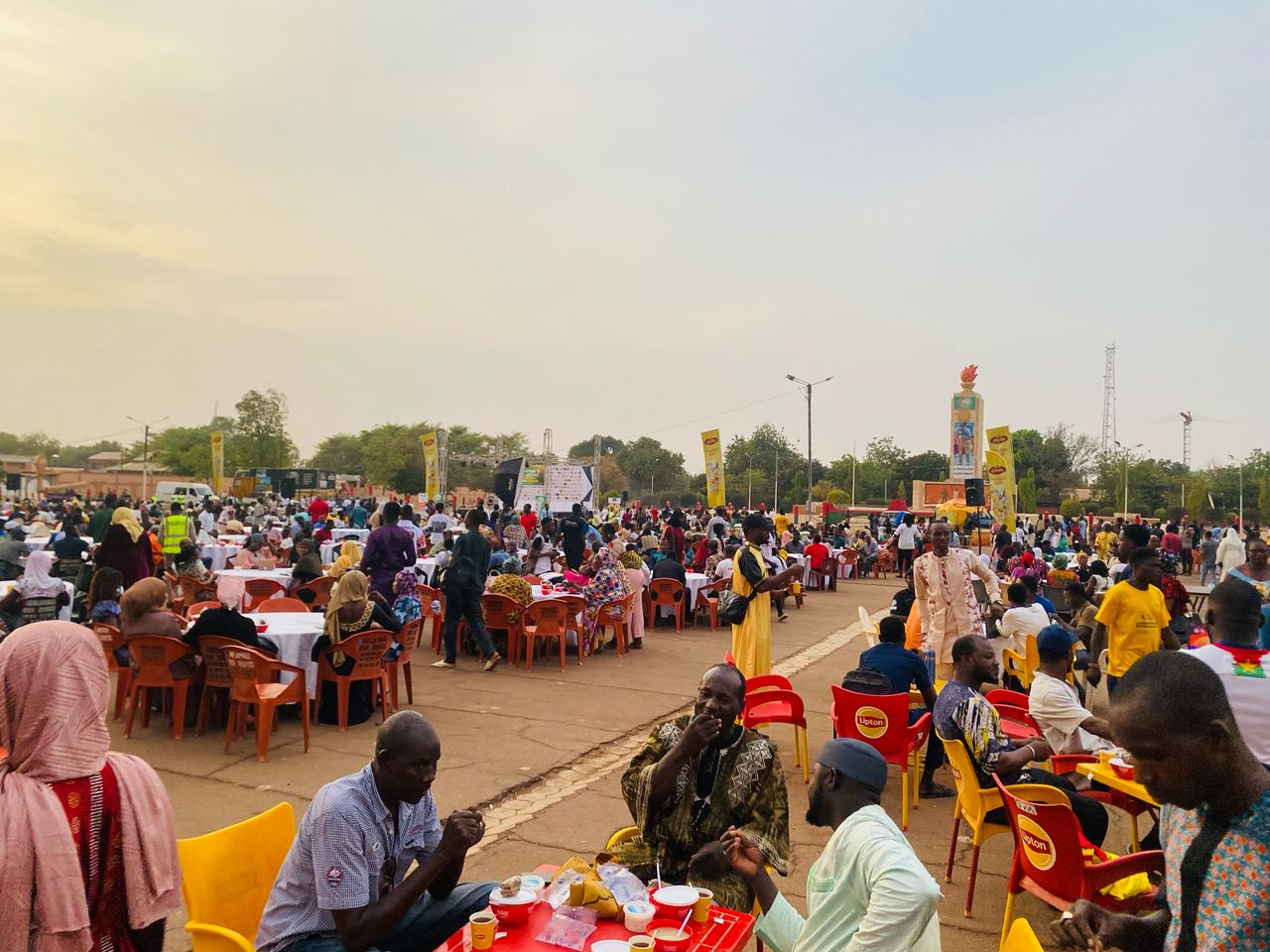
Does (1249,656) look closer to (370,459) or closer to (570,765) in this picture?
(570,765)

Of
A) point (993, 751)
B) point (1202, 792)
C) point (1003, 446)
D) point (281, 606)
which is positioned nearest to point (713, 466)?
point (1003, 446)

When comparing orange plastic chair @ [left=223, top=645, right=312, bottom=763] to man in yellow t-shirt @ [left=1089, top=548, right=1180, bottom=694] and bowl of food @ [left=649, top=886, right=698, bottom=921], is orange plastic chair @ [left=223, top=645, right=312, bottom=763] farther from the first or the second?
man in yellow t-shirt @ [left=1089, top=548, right=1180, bottom=694]

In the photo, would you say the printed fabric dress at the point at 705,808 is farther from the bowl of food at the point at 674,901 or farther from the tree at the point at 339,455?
the tree at the point at 339,455

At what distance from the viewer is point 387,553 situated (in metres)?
10.3

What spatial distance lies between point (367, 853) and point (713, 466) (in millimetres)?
21978

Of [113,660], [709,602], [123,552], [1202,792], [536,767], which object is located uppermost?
[1202,792]

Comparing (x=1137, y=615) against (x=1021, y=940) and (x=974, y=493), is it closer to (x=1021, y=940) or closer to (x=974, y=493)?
(x=1021, y=940)

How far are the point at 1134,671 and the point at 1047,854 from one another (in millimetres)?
2258

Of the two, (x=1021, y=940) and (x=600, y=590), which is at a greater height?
(x=1021, y=940)

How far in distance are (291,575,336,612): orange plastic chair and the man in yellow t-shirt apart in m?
8.88

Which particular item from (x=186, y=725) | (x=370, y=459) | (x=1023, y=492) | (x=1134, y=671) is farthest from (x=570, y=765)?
(x=370, y=459)

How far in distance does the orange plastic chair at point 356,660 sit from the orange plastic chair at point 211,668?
80 centimetres

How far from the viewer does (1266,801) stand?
5.49 ft

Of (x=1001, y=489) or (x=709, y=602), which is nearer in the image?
(x=709, y=602)
